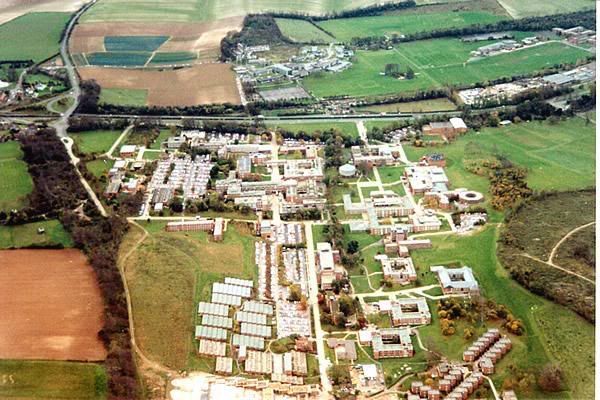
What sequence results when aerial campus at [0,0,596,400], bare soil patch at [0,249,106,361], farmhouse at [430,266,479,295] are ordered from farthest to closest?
farmhouse at [430,266,479,295], aerial campus at [0,0,596,400], bare soil patch at [0,249,106,361]

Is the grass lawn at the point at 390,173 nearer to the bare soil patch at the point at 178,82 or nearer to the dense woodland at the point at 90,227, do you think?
the bare soil patch at the point at 178,82

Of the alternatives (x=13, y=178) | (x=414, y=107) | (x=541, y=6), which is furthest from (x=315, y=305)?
(x=541, y=6)

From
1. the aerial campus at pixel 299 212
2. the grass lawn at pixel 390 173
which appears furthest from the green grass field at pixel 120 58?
the grass lawn at pixel 390 173

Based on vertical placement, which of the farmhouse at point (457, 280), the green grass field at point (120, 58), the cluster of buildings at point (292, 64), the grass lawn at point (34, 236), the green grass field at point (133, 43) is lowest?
the farmhouse at point (457, 280)

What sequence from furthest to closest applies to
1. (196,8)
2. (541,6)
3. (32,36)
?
(196,8) < (541,6) < (32,36)

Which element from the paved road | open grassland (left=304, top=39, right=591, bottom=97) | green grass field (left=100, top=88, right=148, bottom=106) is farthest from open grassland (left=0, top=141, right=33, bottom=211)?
open grassland (left=304, top=39, right=591, bottom=97)

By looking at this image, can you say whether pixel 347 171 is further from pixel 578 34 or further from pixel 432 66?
pixel 578 34

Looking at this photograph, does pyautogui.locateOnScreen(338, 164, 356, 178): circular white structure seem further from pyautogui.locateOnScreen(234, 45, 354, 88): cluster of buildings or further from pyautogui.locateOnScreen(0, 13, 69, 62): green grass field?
pyautogui.locateOnScreen(0, 13, 69, 62): green grass field
